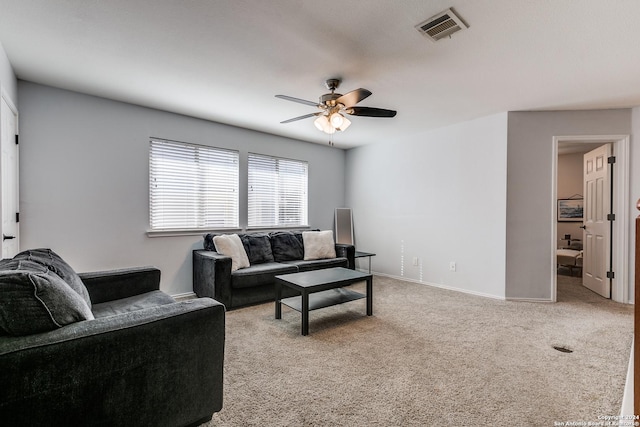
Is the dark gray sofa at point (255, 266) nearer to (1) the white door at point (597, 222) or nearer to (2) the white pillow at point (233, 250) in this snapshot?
(2) the white pillow at point (233, 250)

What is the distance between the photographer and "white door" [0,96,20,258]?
96.7 inches

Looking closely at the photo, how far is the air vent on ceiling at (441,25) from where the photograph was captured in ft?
6.53

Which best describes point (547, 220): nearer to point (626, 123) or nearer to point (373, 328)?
point (626, 123)

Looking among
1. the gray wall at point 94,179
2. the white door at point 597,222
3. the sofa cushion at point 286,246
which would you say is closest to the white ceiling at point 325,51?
the gray wall at point 94,179

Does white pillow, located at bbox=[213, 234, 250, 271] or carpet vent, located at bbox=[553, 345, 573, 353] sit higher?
white pillow, located at bbox=[213, 234, 250, 271]

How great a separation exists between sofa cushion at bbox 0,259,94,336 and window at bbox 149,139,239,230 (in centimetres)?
268

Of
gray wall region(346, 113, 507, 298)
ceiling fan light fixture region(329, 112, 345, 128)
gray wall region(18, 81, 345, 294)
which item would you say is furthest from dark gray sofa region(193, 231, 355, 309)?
ceiling fan light fixture region(329, 112, 345, 128)

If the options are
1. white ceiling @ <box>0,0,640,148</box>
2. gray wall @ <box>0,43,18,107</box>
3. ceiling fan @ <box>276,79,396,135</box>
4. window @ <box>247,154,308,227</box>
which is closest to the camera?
white ceiling @ <box>0,0,640,148</box>

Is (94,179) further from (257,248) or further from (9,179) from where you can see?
(257,248)

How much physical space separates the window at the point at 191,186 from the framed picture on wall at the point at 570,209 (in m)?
6.99

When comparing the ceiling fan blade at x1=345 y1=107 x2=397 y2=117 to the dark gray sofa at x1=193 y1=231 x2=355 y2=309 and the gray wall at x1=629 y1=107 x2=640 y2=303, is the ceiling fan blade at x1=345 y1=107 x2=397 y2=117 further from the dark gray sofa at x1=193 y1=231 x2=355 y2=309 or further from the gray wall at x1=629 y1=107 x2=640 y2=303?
the gray wall at x1=629 y1=107 x2=640 y2=303

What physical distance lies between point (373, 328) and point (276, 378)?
3.93ft

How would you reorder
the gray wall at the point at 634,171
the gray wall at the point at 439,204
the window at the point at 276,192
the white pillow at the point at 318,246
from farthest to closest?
the window at the point at 276,192 → the white pillow at the point at 318,246 → the gray wall at the point at 439,204 → the gray wall at the point at 634,171

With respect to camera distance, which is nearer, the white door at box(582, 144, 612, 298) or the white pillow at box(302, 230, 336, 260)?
the white door at box(582, 144, 612, 298)
